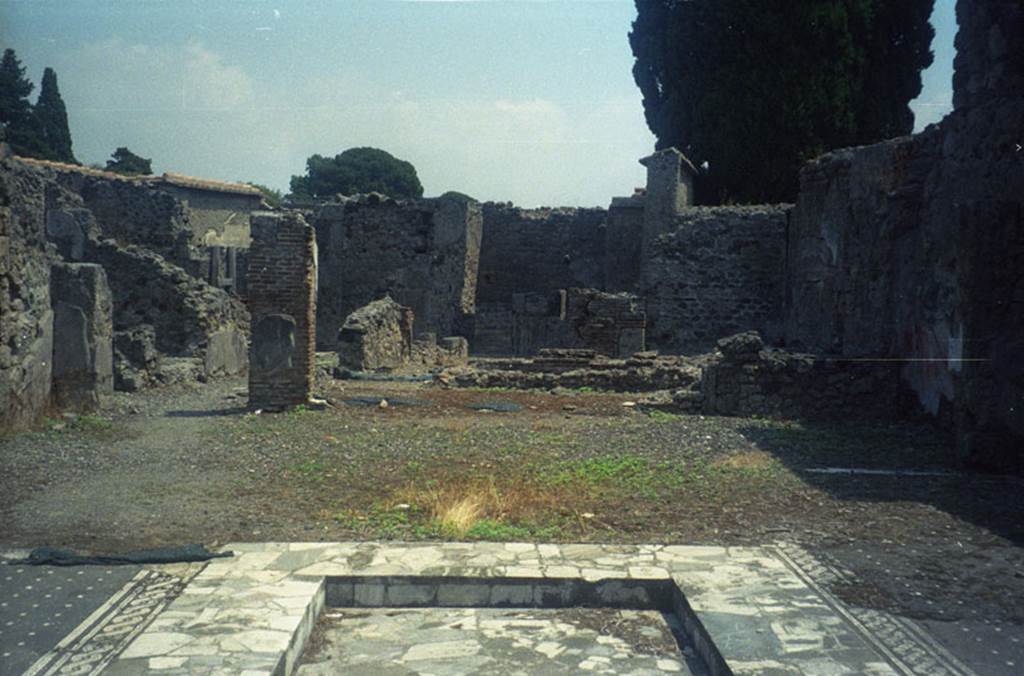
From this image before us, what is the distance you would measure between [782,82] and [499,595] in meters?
23.1

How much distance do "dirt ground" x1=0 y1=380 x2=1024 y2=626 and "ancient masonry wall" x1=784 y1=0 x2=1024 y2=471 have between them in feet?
2.31

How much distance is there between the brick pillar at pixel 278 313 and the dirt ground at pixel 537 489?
53 centimetres

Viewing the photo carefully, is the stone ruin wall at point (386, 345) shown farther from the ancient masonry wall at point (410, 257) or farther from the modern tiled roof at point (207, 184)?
the modern tiled roof at point (207, 184)

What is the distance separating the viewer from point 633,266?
24.7 metres

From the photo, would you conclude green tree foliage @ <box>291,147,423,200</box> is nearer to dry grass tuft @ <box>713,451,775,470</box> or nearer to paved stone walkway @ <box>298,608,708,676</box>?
dry grass tuft @ <box>713,451,775,470</box>

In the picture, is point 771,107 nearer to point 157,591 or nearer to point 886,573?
point 886,573

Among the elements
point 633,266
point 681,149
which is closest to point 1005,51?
point 633,266

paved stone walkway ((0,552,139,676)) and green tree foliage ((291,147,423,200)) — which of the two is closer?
paved stone walkway ((0,552,139,676))

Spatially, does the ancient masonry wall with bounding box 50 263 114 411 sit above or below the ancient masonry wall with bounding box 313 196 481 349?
below

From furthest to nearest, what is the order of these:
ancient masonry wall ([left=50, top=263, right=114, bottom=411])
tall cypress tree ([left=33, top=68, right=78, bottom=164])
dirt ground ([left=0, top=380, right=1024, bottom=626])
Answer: tall cypress tree ([left=33, top=68, right=78, bottom=164]) → ancient masonry wall ([left=50, top=263, right=114, bottom=411]) → dirt ground ([left=0, top=380, right=1024, bottom=626])

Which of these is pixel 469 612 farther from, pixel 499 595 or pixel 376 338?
pixel 376 338

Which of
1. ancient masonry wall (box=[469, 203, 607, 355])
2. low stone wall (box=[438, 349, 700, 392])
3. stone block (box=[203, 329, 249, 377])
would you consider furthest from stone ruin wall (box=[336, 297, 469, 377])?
ancient masonry wall (box=[469, 203, 607, 355])

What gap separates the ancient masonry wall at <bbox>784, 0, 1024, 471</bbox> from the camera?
742 cm

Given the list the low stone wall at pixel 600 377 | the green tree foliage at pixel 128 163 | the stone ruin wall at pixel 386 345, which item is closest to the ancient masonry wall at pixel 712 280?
the stone ruin wall at pixel 386 345
